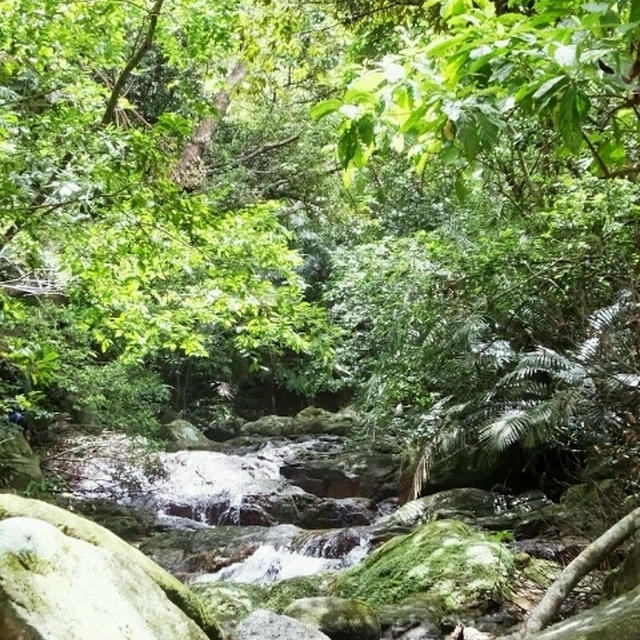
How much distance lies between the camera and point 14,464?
32.2 feet

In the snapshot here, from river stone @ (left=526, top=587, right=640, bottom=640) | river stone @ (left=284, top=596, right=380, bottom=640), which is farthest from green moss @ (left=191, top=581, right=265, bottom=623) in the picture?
river stone @ (left=526, top=587, right=640, bottom=640)

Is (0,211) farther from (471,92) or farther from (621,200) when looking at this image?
(621,200)

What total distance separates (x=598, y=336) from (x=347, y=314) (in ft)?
16.4

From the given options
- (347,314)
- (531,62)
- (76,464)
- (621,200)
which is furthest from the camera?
(76,464)

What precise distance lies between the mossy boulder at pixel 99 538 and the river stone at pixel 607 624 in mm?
2074

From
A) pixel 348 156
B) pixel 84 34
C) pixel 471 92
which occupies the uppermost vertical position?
pixel 84 34

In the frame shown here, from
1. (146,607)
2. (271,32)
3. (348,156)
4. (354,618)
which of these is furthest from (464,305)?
(348,156)

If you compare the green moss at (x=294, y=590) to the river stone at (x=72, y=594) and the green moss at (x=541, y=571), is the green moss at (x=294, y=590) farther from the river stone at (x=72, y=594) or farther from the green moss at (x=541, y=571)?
the river stone at (x=72, y=594)

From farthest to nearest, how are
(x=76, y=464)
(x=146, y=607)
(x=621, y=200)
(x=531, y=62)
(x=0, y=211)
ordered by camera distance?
(x=76, y=464)
(x=621, y=200)
(x=0, y=211)
(x=146, y=607)
(x=531, y=62)

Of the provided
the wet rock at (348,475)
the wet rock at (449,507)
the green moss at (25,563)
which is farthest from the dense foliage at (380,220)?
the green moss at (25,563)

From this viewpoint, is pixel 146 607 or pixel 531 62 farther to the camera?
pixel 146 607

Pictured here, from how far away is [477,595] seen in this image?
5227 millimetres

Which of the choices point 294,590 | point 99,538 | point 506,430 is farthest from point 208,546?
point 99,538

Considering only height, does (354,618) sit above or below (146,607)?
below
